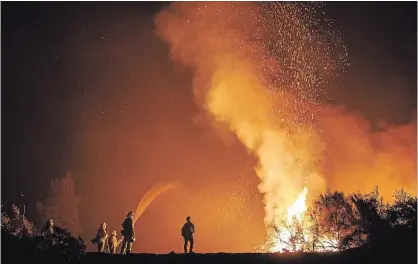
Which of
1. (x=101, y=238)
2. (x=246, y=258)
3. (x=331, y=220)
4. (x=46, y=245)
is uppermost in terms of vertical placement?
(x=331, y=220)

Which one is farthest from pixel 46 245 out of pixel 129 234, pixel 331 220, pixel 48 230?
pixel 331 220

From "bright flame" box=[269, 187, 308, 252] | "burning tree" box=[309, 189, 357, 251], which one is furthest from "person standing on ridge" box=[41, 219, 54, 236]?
"burning tree" box=[309, 189, 357, 251]

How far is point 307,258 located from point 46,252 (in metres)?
12.3

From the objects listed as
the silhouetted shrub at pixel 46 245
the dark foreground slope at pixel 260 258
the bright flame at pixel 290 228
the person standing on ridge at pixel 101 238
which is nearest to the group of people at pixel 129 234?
the person standing on ridge at pixel 101 238

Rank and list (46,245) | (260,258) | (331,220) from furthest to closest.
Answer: (331,220) < (46,245) < (260,258)

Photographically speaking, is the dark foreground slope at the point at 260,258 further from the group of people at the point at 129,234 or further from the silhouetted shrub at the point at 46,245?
the group of people at the point at 129,234

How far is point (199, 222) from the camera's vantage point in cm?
10306

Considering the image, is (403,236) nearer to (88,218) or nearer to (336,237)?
(336,237)

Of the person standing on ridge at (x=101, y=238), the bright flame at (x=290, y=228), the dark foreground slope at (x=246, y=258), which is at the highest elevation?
the bright flame at (x=290, y=228)

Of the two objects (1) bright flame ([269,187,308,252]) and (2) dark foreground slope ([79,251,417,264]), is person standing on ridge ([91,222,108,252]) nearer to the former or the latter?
(2) dark foreground slope ([79,251,417,264])

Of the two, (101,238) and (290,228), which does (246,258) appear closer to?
(101,238)

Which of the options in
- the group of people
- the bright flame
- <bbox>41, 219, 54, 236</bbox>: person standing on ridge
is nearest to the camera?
<bbox>41, 219, 54, 236</bbox>: person standing on ridge

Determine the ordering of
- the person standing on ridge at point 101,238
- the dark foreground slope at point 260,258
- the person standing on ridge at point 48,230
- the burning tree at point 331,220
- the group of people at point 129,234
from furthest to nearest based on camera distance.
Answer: the burning tree at point 331,220, the person standing on ridge at point 101,238, the group of people at point 129,234, the person standing on ridge at point 48,230, the dark foreground slope at point 260,258

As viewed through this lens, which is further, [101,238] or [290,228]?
[290,228]
